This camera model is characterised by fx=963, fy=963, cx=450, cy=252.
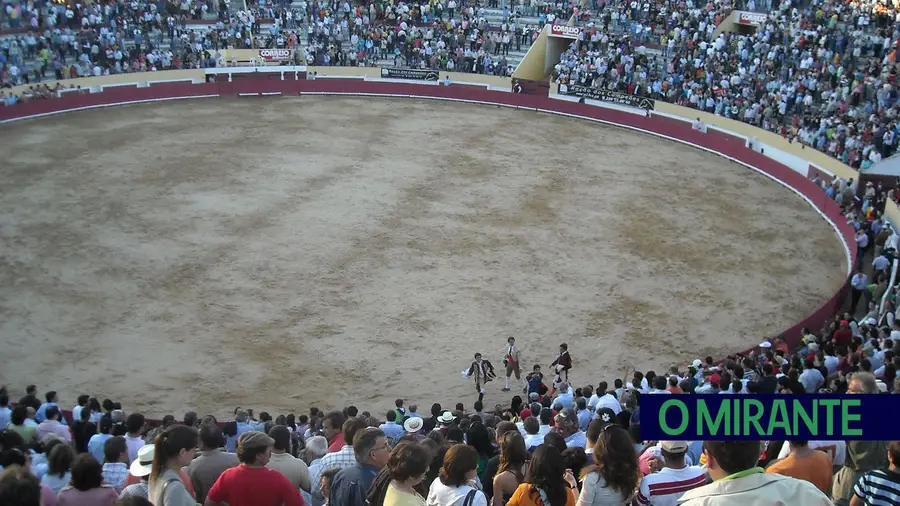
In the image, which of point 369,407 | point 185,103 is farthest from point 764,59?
point 369,407

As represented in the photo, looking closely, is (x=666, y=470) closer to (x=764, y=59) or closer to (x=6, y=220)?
(x=6, y=220)

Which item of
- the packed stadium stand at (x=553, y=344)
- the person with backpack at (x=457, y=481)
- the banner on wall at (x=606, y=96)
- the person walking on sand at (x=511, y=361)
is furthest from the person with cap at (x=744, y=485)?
the banner on wall at (x=606, y=96)

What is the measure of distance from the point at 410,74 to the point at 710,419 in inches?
1503

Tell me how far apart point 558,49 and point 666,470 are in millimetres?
39230

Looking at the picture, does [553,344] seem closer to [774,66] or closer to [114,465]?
[114,465]

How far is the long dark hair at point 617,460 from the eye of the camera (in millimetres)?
5625

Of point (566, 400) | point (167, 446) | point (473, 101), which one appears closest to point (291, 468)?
point (167, 446)

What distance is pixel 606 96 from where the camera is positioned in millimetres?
37281

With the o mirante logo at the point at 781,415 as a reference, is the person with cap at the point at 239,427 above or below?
below

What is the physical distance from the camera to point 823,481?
6.47 meters

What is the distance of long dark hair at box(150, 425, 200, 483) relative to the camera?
6.29 meters

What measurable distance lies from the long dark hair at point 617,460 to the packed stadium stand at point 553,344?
0.01 metres

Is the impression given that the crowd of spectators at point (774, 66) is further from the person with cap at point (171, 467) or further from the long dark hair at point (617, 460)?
the person with cap at point (171, 467)

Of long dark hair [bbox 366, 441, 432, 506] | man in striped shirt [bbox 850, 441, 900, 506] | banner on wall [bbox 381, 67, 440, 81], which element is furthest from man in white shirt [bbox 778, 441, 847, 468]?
banner on wall [bbox 381, 67, 440, 81]
